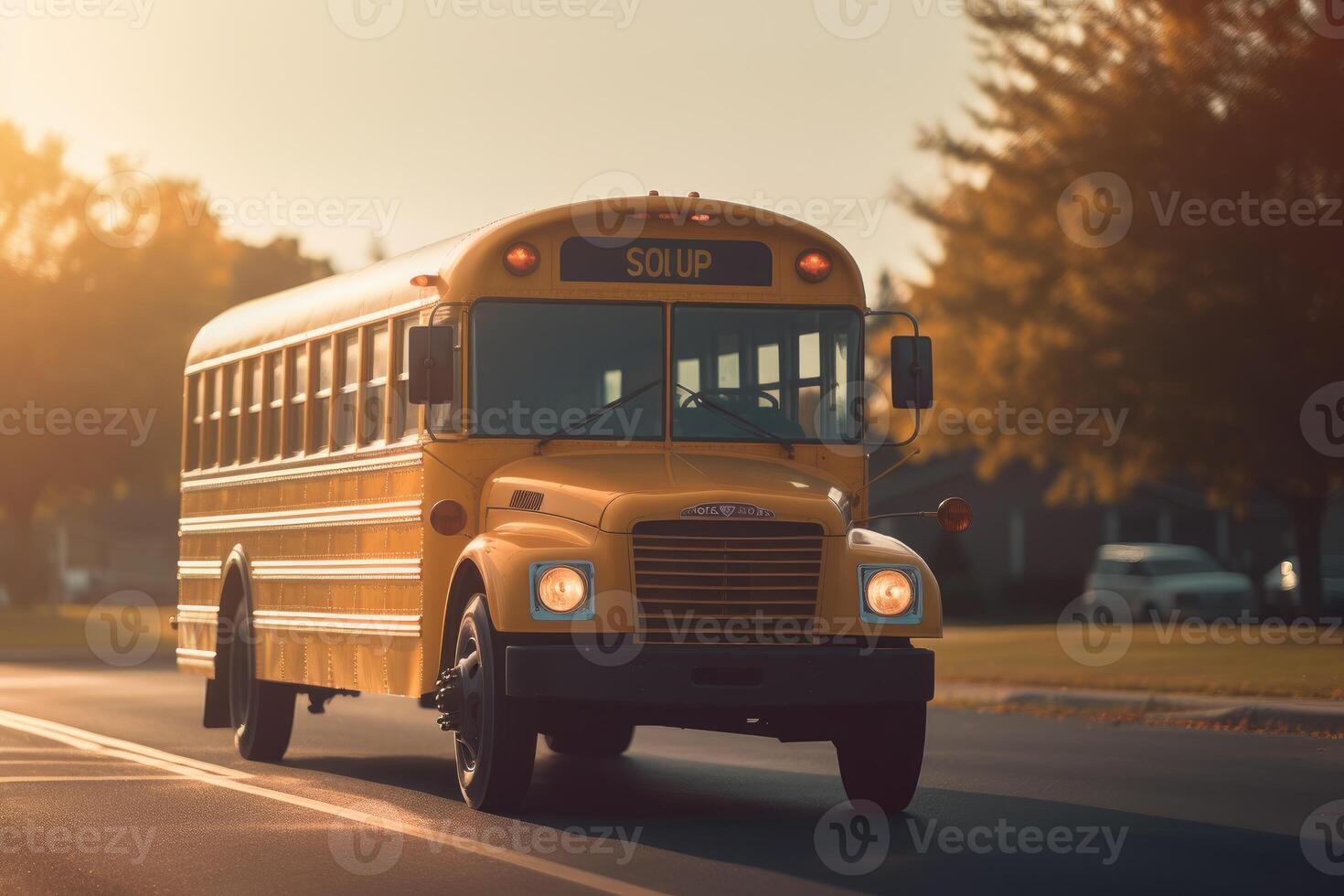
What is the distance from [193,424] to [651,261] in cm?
642

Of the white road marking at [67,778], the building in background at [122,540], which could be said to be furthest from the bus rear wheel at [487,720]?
the building in background at [122,540]

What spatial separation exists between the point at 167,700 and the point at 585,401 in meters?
11.7

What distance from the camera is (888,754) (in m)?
11.3

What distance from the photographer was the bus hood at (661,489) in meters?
10.6

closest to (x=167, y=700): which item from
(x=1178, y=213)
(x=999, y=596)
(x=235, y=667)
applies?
(x=235, y=667)

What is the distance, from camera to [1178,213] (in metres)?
26.7

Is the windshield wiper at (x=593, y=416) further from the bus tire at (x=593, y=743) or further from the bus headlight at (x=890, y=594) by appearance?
the bus tire at (x=593, y=743)

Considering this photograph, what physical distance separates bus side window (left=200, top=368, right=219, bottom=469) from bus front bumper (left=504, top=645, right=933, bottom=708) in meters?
6.74

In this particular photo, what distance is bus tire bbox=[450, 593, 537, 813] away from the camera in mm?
10789

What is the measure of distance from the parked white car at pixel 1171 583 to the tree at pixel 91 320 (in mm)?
20931

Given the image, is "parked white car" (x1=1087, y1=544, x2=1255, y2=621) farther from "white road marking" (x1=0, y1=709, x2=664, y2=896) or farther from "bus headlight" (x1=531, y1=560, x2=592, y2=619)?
"bus headlight" (x1=531, y1=560, x2=592, y2=619)

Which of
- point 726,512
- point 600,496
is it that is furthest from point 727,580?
point 600,496

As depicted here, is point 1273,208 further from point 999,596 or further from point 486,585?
point 999,596

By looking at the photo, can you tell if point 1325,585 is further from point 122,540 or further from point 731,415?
point 122,540
